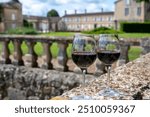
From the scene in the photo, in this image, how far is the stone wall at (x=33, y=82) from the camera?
324 inches

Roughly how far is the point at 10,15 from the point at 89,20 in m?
30.7

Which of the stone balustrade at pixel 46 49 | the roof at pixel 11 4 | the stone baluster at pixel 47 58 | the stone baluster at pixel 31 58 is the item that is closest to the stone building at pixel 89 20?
the roof at pixel 11 4

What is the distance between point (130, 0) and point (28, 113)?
69.0 meters

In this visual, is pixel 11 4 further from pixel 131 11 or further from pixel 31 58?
pixel 31 58

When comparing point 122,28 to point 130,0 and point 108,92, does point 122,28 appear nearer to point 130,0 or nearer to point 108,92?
point 130,0

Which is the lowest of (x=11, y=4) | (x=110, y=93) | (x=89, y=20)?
(x=89, y=20)

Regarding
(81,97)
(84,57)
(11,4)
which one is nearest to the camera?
(81,97)

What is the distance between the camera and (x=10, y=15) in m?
74.0

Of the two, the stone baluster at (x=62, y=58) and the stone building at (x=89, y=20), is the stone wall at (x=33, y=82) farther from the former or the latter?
the stone building at (x=89, y=20)

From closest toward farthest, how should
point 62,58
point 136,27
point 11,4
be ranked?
point 62,58, point 136,27, point 11,4

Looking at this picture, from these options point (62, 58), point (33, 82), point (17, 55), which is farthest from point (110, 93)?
point (17, 55)

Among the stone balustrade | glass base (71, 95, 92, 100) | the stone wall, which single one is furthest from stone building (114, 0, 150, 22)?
glass base (71, 95, 92, 100)

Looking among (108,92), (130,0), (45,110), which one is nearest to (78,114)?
(45,110)

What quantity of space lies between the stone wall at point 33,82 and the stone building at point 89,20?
88103mm
